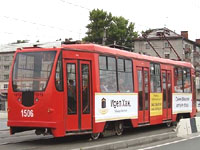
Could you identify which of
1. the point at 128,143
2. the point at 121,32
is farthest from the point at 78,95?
the point at 121,32

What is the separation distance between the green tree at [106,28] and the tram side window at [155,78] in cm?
4337

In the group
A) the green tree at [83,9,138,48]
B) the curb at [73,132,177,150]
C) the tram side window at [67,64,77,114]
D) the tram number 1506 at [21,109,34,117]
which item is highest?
the green tree at [83,9,138,48]

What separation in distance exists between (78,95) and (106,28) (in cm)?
5104

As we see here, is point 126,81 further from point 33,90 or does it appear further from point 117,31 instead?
point 117,31

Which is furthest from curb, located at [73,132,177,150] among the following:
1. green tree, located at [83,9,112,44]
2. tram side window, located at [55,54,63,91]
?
green tree, located at [83,9,112,44]

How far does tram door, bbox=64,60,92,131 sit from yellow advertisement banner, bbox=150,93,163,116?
4.89m

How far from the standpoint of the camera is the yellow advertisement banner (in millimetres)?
16828

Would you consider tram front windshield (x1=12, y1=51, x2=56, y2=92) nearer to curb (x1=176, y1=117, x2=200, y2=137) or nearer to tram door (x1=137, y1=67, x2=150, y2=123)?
tram door (x1=137, y1=67, x2=150, y2=123)

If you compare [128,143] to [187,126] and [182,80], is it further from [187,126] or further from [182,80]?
[182,80]

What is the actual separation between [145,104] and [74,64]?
492 cm

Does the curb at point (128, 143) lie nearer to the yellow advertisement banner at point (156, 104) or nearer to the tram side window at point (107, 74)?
the yellow advertisement banner at point (156, 104)

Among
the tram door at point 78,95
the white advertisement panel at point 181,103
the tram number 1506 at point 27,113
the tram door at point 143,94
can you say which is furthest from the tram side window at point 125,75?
the white advertisement panel at point 181,103

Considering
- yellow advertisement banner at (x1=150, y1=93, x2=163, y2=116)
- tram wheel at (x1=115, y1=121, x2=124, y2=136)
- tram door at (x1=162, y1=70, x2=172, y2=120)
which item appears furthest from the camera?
tram door at (x1=162, y1=70, x2=172, y2=120)

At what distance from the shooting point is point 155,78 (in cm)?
1738
